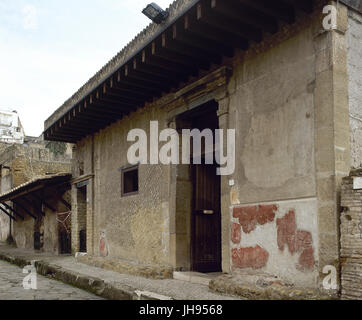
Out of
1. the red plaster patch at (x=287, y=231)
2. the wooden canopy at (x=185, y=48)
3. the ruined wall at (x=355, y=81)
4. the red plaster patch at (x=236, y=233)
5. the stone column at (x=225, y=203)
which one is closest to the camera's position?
the ruined wall at (x=355, y=81)

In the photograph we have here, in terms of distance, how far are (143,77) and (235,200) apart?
2855 mm

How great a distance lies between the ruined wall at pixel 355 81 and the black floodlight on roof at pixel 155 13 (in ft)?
8.16

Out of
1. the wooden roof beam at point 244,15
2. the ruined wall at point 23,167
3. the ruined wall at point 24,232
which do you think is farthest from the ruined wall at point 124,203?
the ruined wall at point 23,167

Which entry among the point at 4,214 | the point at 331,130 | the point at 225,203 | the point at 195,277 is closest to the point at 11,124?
the point at 4,214

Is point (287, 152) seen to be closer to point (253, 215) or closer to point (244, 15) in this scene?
point (253, 215)

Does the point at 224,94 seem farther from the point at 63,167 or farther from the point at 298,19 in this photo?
the point at 63,167

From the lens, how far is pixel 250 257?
5859 millimetres

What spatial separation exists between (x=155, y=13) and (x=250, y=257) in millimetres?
3656

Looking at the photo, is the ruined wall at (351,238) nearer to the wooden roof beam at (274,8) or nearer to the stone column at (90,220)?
the wooden roof beam at (274,8)

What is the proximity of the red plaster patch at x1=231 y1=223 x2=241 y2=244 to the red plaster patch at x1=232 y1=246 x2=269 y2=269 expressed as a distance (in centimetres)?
14

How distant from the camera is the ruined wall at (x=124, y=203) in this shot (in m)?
8.22

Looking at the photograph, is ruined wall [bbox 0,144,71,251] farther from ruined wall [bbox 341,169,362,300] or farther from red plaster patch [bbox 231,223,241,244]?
ruined wall [bbox 341,169,362,300]
